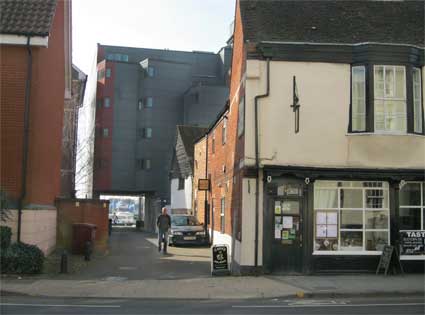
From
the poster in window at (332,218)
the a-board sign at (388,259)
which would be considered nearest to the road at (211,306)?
the a-board sign at (388,259)

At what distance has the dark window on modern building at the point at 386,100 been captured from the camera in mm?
16328

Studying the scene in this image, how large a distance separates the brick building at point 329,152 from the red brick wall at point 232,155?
1.10m

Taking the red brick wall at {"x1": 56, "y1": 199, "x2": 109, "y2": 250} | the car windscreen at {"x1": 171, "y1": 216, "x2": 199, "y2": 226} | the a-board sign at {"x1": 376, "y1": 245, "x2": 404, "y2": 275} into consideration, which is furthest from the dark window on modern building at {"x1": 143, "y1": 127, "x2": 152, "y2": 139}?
the a-board sign at {"x1": 376, "y1": 245, "x2": 404, "y2": 275}

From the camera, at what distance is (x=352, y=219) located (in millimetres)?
16500

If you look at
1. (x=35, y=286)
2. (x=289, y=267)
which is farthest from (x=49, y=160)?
(x=289, y=267)

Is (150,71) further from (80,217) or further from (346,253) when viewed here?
(346,253)

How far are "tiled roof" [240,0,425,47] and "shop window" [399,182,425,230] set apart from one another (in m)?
4.23

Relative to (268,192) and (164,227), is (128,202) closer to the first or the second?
(164,227)


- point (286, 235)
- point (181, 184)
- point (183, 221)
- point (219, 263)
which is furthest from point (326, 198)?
point (181, 184)

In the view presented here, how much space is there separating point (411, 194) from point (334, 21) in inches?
224

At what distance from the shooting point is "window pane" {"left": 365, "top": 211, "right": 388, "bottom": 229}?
16531 millimetres

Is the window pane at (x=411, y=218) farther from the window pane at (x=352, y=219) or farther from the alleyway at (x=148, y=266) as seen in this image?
the alleyway at (x=148, y=266)

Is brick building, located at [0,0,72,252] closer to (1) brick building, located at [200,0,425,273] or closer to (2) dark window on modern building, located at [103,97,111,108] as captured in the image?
(1) brick building, located at [200,0,425,273]

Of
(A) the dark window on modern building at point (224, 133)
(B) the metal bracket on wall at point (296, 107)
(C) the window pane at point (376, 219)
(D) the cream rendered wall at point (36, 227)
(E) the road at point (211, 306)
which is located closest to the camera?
(E) the road at point (211, 306)
